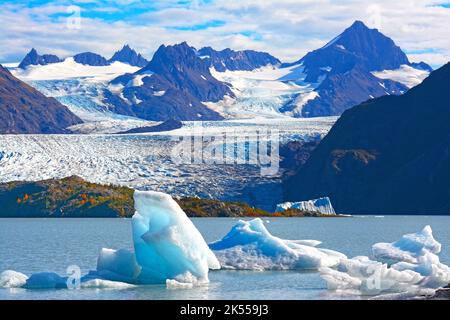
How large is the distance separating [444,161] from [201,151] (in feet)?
145

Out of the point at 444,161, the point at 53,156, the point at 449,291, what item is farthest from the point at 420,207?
the point at 449,291

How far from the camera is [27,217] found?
151375mm

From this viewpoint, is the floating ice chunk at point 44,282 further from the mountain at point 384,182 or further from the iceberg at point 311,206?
the mountain at point 384,182

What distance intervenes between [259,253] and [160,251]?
8.91 m

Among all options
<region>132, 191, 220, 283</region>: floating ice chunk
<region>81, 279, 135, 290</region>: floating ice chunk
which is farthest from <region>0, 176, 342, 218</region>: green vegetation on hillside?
<region>81, 279, 135, 290</region>: floating ice chunk

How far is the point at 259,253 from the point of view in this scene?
44031 millimetres

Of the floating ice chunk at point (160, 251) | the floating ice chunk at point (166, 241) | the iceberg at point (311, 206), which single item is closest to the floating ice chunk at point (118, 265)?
the floating ice chunk at point (160, 251)

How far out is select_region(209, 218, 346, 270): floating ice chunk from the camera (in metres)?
43.5

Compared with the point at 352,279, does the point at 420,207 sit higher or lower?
lower

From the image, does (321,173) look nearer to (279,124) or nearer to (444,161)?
(279,124)

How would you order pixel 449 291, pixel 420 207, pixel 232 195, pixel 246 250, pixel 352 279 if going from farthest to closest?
pixel 420 207 < pixel 232 195 < pixel 246 250 < pixel 352 279 < pixel 449 291

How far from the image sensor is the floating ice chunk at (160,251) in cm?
3569

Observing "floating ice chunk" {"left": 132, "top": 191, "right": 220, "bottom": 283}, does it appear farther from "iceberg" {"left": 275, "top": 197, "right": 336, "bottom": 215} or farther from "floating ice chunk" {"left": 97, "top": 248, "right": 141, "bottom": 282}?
"iceberg" {"left": 275, "top": 197, "right": 336, "bottom": 215}

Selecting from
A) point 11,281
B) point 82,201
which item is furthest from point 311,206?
point 11,281
